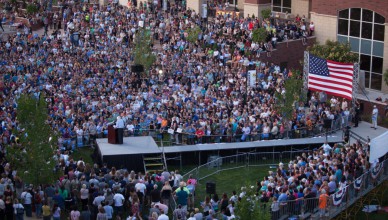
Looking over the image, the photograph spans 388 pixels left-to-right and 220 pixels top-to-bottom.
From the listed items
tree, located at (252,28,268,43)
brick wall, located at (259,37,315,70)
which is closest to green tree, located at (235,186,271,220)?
brick wall, located at (259,37,315,70)

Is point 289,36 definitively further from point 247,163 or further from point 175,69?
point 247,163

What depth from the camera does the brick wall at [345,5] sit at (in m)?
52.4

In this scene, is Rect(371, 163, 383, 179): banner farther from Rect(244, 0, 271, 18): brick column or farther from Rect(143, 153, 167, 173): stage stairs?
Rect(244, 0, 271, 18): brick column

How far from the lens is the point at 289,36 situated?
5647cm

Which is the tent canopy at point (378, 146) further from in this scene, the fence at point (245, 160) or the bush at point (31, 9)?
the bush at point (31, 9)

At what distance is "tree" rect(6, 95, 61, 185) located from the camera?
106 feet

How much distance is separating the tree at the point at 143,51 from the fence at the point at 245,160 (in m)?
12.6

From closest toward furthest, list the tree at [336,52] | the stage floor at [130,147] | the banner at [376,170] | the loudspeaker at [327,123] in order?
the banner at [376,170]
the stage floor at [130,147]
the loudspeaker at [327,123]
the tree at [336,52]

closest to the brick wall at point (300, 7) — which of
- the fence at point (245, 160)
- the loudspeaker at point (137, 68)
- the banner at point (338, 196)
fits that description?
the loudspeaker at point (137, 68)

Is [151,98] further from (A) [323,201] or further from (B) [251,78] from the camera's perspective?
(A) [323,201]

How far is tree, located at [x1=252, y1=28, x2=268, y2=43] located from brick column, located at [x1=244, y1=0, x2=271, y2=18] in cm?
739

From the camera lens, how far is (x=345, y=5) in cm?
5453

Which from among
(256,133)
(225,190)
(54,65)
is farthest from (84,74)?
(225,190)

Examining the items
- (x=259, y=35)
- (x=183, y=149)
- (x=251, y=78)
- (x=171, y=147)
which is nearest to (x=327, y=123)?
(x=183, y=149)
